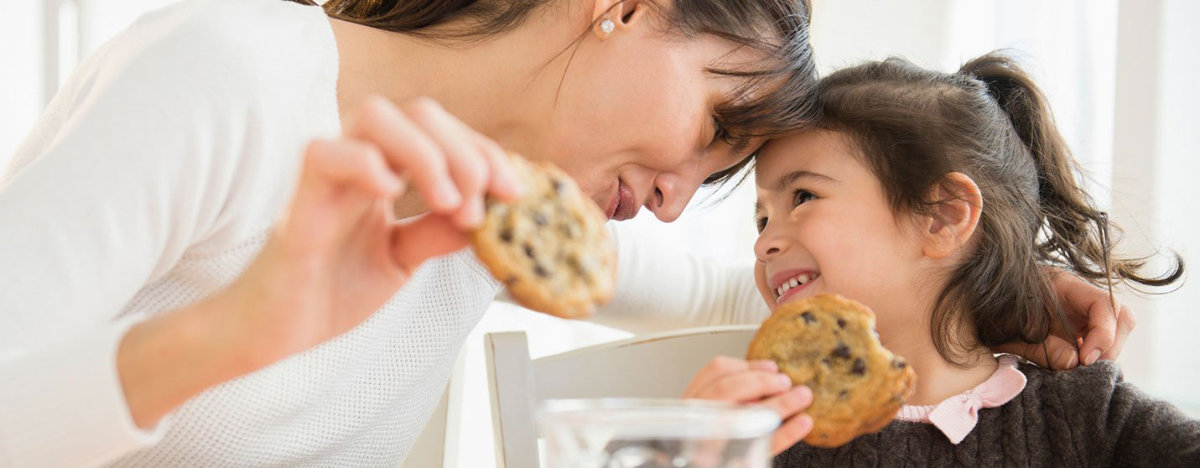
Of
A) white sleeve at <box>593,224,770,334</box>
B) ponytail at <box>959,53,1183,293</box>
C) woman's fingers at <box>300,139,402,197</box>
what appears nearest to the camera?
woman's fingers at <box>300,139,402,197</box>

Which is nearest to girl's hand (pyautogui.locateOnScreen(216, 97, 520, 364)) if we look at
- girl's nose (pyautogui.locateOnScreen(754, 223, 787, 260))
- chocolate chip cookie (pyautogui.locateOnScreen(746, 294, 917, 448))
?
chocolate chip cookie (pyautogui.locateOnScreen(746, 294, 917, 448))

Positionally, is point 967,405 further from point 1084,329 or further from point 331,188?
point 331,188

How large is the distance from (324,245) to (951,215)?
3.21ft

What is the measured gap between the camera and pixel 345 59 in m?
1.13

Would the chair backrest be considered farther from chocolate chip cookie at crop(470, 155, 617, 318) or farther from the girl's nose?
chocolate chip cookie at crop(470, 155, 617, 318)

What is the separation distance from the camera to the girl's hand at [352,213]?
0.53m

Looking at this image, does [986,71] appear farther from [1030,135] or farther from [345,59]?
[345,59]

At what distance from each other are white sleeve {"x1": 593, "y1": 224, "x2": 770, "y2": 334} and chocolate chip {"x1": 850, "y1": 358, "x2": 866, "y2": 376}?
0.64 meters

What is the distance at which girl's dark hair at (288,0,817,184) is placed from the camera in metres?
1.14

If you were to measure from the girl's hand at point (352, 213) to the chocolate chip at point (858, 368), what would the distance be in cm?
48

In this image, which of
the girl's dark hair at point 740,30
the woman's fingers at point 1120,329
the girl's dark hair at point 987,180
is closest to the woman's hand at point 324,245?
the girl's dark hair at point 740,30

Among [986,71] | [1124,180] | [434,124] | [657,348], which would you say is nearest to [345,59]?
[657,348]

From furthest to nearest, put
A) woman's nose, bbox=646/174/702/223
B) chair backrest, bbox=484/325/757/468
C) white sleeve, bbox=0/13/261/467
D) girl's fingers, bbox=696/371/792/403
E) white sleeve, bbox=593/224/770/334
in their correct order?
white sleeve, bbox=593/224/770/334, woman's nose, bbox=646/174/702/223, chair backrest, bbox=484/325/757/468, girl's fingers, bbox=696/371/792/403, white sleeve, bbox=0/13/261/467

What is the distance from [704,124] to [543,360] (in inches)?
13.5
